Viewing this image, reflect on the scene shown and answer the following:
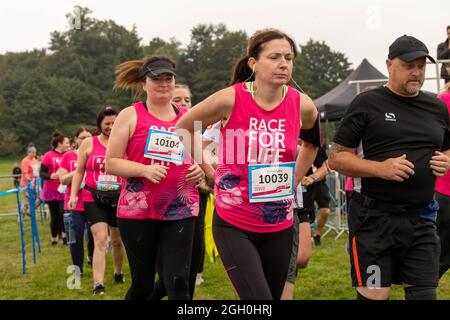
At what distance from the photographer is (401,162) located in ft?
11.6

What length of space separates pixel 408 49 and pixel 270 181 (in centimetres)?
113

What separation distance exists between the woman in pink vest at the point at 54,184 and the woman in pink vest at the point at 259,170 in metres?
8.63

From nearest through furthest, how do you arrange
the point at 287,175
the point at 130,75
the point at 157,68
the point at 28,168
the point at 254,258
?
the point at 254,258
the point at 287,175
the point at 157,68
the point at 130,75
the point at 28,168

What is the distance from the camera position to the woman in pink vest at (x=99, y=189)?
659 centimetres

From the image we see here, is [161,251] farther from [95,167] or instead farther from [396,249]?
[95,167]

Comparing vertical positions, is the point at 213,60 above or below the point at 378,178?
above

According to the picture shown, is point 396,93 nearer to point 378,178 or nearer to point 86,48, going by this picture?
point 378,178

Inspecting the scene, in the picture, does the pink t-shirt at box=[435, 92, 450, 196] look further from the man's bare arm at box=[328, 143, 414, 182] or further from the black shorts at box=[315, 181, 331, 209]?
the black shorts at box=[315, 181, 331, 209]

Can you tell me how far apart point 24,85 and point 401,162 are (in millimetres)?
66849

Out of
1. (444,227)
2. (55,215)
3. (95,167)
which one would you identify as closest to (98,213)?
(95,167)

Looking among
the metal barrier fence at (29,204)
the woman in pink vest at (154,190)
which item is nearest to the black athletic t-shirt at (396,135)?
the woman in pink vest at (154,190)

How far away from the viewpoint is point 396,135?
363cm
